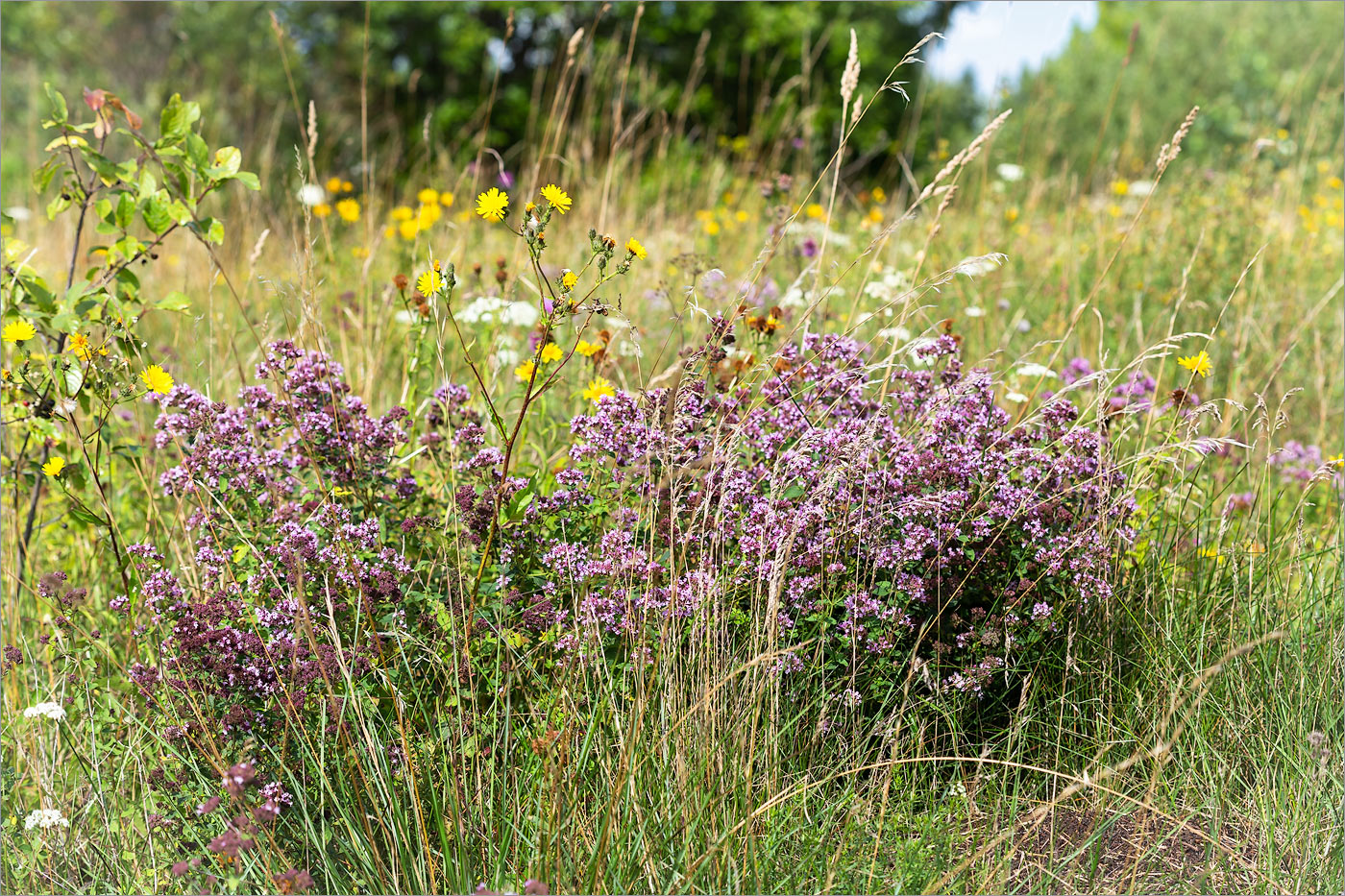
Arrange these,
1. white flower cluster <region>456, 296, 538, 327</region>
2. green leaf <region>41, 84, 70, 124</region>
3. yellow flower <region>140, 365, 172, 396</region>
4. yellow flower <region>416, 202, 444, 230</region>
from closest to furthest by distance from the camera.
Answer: yellow flower <region>140, 365, 172, 396</region> < green leaf <region>41, 84, 70, 124</region> < white flower cluster <region>456, 296, 538, 327</region> < yellow flower <region>416, 202, 444, 230</region>

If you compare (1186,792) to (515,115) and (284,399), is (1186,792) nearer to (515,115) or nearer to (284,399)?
(284,399)

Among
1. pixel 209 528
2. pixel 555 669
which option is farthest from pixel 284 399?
pixel 555 669

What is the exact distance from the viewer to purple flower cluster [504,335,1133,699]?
196 centimetres

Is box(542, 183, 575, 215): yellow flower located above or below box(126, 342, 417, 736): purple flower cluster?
above

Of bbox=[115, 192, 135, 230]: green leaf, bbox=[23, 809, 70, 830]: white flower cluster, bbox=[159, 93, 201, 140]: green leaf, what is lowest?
bbox=[23, 809, 70, 830]: white flower cluster

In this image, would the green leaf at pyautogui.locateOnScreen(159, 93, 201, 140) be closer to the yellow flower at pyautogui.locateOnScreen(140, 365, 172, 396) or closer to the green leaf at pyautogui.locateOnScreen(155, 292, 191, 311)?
the green leaf at pyautogui.locateOnScreen(155, 292, 191, 311)

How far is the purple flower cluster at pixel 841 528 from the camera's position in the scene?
6.44 feet

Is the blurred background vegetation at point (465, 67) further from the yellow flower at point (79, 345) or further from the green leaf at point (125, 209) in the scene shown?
the yellow flower at point (79, 345)

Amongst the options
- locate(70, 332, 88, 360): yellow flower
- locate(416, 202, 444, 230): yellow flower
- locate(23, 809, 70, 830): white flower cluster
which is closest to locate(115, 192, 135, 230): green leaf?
locate(70, 332, 88, 360): yellow flower

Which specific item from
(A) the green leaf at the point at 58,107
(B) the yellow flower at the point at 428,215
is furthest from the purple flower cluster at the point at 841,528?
(B) the yellow flower at the point at 428,215

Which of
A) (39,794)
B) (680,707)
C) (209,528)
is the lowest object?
(39,794)

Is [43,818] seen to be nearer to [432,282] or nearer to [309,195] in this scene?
[432,282]

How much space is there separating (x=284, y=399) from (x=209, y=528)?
0.36 meters

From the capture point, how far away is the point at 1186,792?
2.01 meters
